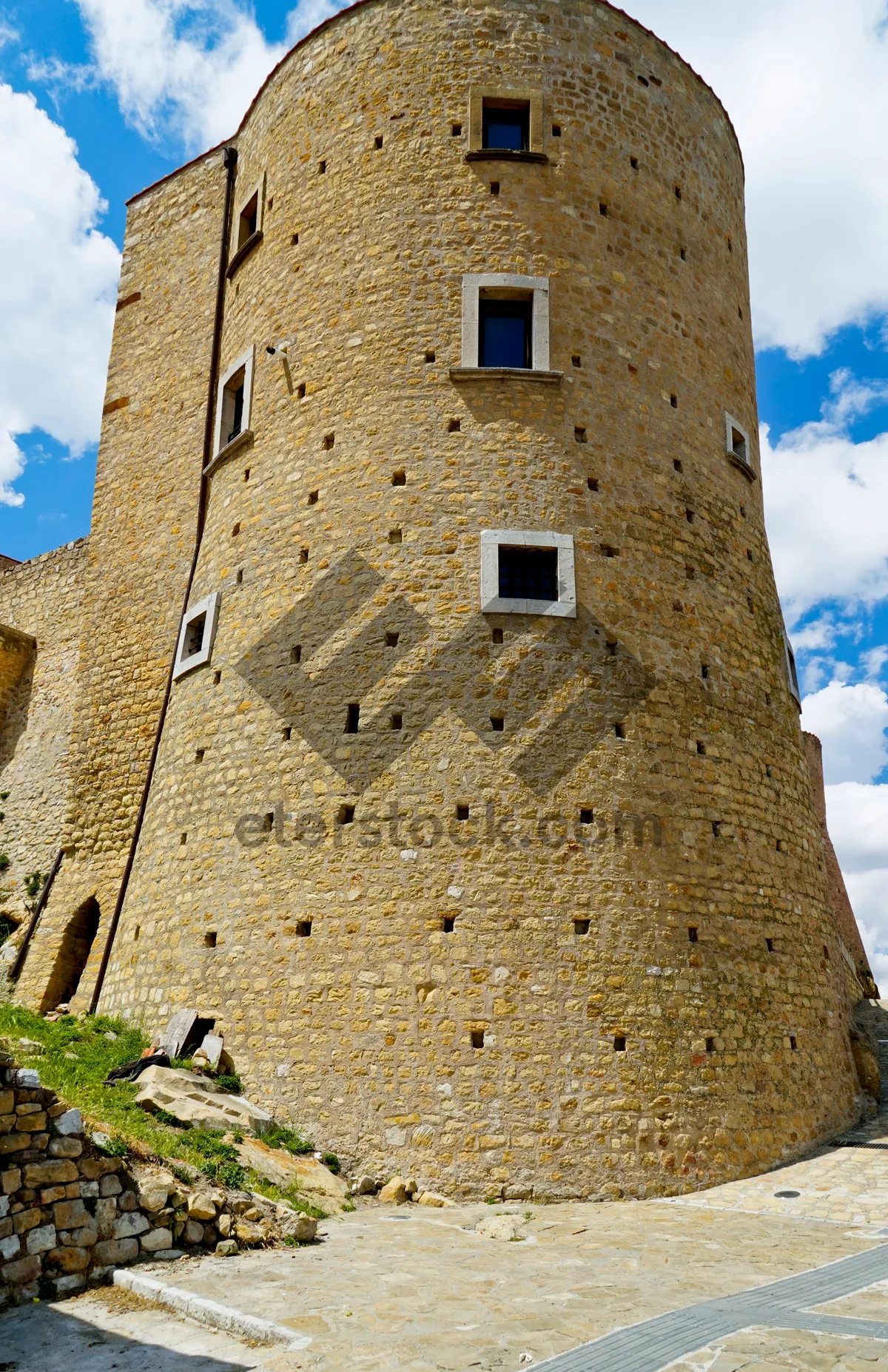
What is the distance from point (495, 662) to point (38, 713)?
10.9 meters

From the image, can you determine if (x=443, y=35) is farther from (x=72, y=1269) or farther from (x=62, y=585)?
(x=72, y=1269)

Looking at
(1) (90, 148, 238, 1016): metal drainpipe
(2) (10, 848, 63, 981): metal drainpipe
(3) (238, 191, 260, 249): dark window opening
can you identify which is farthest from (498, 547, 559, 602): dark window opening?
(2) (10, 848, 63, 981): metal drainpipe

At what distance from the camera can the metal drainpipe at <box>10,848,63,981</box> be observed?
1486 cm

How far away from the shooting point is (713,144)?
15.3 meters

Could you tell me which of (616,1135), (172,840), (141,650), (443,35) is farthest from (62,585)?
(616,1135)

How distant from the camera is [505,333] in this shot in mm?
13000

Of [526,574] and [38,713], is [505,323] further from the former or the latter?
[38,713]

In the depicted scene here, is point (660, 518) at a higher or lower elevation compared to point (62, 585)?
lower

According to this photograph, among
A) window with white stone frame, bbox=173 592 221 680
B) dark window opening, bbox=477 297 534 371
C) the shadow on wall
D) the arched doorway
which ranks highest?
dark window opening, bbox=477 297 534 371

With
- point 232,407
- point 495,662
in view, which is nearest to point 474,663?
point 495,662

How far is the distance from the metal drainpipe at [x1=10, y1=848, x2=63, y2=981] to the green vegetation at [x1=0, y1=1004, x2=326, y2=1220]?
325 centimetres

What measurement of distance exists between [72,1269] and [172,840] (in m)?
6.56

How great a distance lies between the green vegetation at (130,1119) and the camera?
793cm

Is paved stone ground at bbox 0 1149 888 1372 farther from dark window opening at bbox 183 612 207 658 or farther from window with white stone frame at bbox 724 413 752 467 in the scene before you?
window with white stone frame at bbox 724 413 752 467
